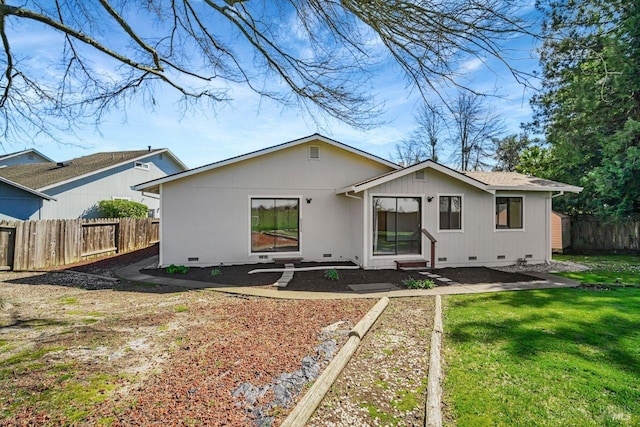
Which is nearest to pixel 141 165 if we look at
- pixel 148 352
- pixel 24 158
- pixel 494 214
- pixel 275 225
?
pixel 24 158

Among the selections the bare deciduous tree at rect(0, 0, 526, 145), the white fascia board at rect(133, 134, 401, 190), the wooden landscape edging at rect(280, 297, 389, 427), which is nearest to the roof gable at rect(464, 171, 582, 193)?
the white fascia board at rect(133, 134, 401, 190)

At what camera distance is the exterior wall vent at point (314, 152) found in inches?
456

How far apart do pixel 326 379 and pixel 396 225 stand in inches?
307

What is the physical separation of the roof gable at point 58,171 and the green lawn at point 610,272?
68.9 feet

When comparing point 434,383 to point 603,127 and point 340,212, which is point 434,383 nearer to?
point 340,212

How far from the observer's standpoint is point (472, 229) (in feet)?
36.0

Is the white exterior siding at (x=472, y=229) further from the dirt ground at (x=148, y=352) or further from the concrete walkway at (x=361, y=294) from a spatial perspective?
the dirt ground at (x=148, y=352)

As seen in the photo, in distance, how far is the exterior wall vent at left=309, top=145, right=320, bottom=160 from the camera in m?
11.6

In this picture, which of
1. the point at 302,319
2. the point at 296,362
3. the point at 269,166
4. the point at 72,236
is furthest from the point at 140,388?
the point at 72,236

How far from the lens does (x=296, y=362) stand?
12.5ft

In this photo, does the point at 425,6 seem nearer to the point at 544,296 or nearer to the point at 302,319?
the point at 302,319

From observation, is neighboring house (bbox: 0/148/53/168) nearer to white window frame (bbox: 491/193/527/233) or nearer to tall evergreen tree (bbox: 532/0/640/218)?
white window frame (bbox: 491/193/527/233)

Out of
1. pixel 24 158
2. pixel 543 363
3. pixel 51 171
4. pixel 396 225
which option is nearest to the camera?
pixel 543 363

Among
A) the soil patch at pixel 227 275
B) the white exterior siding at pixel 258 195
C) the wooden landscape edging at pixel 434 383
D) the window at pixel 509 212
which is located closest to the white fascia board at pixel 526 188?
the window at pixel 509 212
